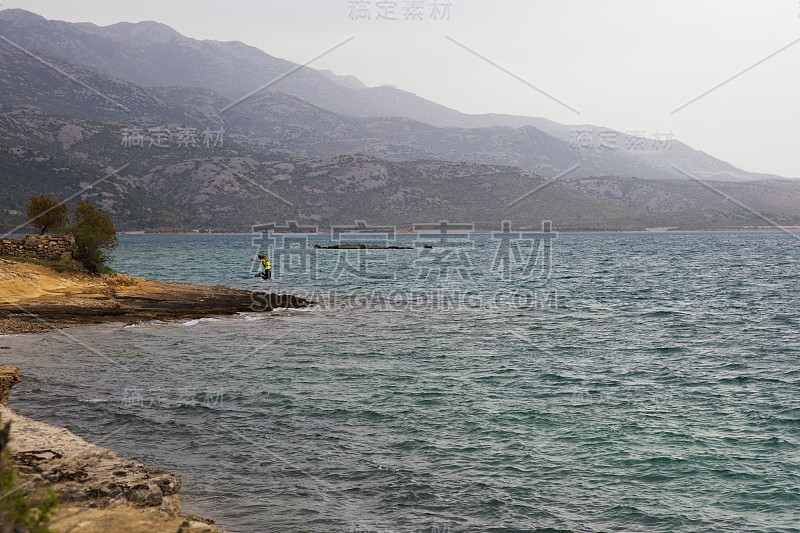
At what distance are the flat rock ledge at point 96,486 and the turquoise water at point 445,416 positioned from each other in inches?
52.6

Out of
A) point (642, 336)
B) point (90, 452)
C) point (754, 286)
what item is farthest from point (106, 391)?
point (754, 286)

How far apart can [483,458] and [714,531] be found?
429 cm

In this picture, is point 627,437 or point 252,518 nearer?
point 252,518

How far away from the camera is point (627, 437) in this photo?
13.2 m

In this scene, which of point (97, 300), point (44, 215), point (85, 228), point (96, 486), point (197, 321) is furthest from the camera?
point (44, 215)

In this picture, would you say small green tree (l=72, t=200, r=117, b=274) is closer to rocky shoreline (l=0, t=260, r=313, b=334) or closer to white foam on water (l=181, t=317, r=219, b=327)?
rocky shoreline (l=0, t=260, r=313, b=334)

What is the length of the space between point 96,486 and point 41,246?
31.6m

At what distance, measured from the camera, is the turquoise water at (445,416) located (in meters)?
9.88

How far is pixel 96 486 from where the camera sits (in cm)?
796

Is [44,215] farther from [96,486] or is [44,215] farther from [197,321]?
[96,486]

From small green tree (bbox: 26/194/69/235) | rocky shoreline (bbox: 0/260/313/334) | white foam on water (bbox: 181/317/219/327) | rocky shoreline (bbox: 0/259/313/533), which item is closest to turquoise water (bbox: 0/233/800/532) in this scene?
white foam on water (bbox: 181/317/219/327)

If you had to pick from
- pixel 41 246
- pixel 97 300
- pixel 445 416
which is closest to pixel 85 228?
pixel 41 246

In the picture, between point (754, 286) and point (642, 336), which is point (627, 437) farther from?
point (754, 286)

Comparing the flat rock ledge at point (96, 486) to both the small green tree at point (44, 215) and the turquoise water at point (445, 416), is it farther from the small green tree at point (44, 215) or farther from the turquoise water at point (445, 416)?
the small green tree at point (44, 215)
